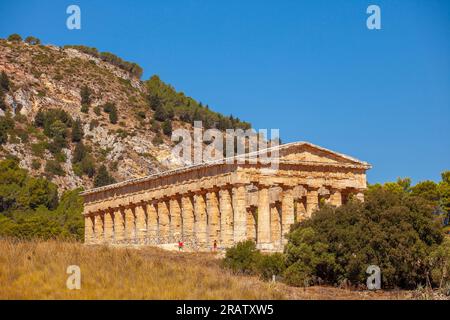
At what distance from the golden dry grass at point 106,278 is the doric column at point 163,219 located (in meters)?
30.7

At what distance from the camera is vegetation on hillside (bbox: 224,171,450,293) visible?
32250 millimetres

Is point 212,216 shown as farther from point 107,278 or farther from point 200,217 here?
point 107,278

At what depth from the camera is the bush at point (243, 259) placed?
115ft

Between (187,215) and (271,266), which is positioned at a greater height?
(187,215)

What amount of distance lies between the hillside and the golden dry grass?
66.5 metres

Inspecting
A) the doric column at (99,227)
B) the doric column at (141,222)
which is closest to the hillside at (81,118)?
the doric column at (99,227)

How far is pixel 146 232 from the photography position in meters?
59.8

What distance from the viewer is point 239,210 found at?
48688 millimetres

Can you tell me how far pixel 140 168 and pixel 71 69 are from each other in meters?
25.5

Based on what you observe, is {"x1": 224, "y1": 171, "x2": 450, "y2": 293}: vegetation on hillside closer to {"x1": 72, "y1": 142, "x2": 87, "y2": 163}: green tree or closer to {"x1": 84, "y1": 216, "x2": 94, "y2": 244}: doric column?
{"x1": 84, "y1": 216, "x2": 94, "y2": 244}: doric column

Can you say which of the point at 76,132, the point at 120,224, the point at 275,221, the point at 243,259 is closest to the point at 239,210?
the point at 275,221

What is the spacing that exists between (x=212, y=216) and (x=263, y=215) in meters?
3.95
